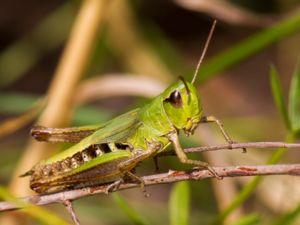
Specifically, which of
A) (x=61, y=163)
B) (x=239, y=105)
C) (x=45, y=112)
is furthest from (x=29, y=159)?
(x=239, y=105)

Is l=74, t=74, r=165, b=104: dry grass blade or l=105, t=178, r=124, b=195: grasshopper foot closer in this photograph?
l=105, t=178, r=124, b=195: grasshopper foot

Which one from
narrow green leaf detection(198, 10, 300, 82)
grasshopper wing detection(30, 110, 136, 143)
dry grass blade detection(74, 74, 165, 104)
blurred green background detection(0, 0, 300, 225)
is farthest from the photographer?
dry grass blade detection(74, 74, 165, 104)

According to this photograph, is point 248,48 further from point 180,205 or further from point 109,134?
point 180,205

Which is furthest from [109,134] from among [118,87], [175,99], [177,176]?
[118,87]

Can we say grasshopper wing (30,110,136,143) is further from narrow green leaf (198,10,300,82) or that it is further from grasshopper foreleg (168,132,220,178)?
narrow green leaf (198,10,300,82)

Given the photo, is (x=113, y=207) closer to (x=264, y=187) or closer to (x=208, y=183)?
(x=208, y=183)

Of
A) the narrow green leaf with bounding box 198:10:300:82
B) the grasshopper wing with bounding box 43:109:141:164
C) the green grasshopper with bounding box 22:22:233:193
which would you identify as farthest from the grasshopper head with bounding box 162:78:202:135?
the narrow green leaf with bounding box 198:10:300:82

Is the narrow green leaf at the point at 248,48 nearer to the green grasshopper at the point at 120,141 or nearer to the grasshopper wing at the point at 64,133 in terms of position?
the green grasshopper at the point at 120,141
